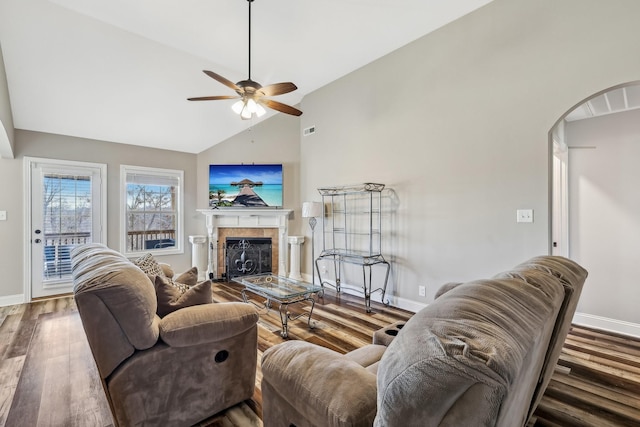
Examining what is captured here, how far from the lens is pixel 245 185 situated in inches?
214

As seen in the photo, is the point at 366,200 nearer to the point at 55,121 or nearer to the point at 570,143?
the point at 570,143

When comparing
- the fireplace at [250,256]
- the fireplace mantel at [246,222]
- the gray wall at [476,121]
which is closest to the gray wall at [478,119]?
the gray wall at [476,121]

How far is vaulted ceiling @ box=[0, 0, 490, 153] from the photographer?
9.59 feet

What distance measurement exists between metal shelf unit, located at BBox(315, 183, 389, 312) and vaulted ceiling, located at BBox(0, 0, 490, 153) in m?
1.76

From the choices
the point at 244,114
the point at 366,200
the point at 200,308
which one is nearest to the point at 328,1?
the point at 244,114

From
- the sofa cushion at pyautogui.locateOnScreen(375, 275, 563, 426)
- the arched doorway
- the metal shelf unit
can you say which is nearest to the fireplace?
the metal shelf unit

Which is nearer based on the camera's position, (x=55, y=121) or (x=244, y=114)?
(x=244, y=114)

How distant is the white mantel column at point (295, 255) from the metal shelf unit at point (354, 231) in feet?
1.46

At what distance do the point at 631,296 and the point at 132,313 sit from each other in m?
4.41

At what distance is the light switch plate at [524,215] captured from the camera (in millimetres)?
2706

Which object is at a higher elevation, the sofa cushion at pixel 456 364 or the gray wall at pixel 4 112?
the gray wall at pixel 4 112

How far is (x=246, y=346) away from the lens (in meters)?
1.85

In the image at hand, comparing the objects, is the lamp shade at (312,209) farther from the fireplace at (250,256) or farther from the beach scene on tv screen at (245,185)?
the fireplace at (250,256)

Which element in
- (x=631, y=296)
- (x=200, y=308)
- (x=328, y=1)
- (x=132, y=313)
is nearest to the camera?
(x=132, y=313)
